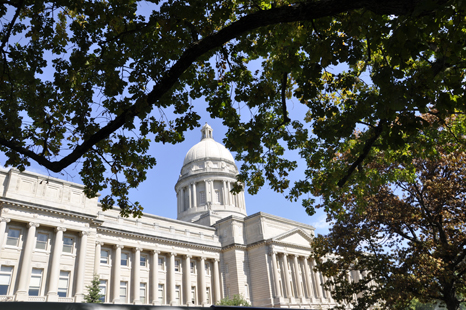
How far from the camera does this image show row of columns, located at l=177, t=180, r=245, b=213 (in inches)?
2383

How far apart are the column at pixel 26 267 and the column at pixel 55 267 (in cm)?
Answer: 178

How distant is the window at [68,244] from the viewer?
100ft

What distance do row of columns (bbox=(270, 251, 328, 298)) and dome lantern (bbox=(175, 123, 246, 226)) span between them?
13.3 m

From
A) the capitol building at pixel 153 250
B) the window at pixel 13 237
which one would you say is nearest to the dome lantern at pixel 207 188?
the capitol building at pixel 153 250

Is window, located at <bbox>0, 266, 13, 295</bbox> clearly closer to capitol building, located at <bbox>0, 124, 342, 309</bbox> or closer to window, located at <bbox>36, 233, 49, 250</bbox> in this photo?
capitol building, located at <bbox>0, 124, 342, 309</bbox>

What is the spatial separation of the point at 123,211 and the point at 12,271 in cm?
2381

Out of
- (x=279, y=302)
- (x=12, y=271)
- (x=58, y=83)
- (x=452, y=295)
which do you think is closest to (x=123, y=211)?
(x=58, y=83)

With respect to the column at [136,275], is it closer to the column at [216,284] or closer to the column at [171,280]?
the column at [171,280]

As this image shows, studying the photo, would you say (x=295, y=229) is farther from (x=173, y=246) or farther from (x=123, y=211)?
(x=123, y=211)

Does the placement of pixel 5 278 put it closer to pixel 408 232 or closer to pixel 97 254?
pixel 97 254

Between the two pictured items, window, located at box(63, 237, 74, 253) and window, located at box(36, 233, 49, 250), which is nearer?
window, located at box(36, 233, 49, 250)

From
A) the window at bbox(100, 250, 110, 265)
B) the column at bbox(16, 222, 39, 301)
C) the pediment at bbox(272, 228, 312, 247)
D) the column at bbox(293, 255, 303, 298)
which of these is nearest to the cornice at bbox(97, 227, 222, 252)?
the window at bbox(100, 250, 110, 265)

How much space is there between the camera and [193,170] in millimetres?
65125

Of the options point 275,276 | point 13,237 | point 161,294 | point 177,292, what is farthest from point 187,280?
point 13,237
